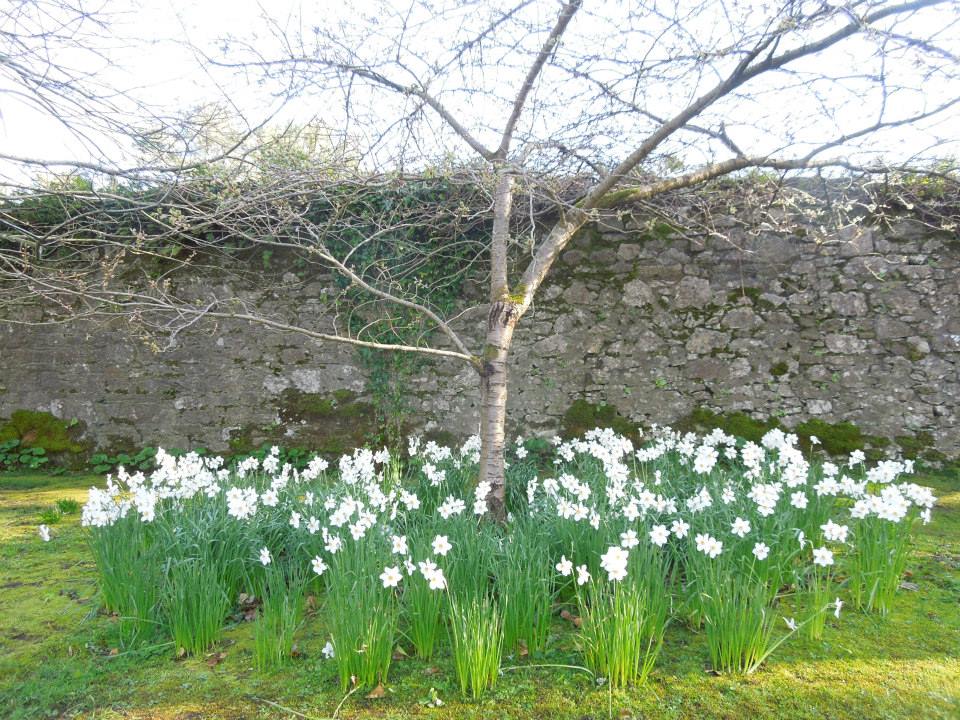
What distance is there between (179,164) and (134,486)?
6.23ft

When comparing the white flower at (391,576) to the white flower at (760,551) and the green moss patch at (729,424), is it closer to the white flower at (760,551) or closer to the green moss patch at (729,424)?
the white flower at (760,551)

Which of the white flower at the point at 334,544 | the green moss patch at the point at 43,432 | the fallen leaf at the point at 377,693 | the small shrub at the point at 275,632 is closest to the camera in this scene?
the fallen leaf at the point at 377,693

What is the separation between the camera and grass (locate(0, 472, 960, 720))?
1.99 meters

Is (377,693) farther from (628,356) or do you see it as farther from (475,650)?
(628,356)

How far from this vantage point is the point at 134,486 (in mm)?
3248

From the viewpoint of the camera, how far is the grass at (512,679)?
78.4 inches

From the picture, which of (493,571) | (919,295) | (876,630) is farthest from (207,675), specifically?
(919,295)

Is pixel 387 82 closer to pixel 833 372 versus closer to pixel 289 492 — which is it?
pixel 289 492

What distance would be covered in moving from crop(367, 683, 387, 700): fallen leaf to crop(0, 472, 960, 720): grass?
0.04ft

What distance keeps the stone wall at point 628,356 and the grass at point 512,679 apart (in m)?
3.04

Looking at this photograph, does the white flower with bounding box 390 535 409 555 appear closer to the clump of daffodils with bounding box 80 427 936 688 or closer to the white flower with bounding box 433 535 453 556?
the clump of daffodils with bounding box 80 427 936 688

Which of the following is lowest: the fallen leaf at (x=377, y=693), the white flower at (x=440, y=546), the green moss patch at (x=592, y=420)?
the fallen leaf at (x=377, y=693)

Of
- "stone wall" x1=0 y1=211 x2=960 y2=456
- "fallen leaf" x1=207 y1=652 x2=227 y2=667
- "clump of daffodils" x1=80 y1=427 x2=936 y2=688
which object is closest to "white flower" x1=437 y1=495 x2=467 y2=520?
"clump of daffodils" x1=80 y1=427 x2=936 y2=688

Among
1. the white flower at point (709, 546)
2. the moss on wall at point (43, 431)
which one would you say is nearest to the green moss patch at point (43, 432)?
the moss on wall at point (43, 431)
